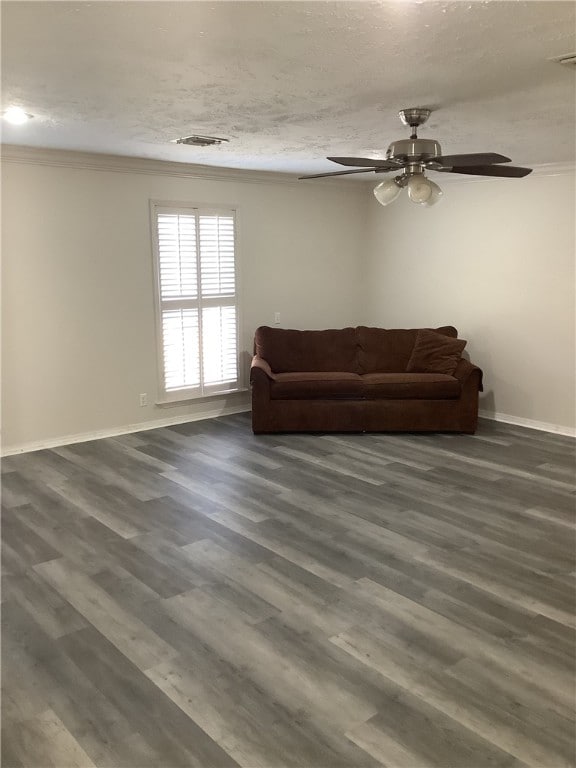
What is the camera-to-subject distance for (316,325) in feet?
23.7

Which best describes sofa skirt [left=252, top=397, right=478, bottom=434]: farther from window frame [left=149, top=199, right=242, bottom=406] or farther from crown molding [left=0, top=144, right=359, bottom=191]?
crown molding [left=0, top=144, right=359, bottom=191]

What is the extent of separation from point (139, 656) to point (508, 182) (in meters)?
5.28

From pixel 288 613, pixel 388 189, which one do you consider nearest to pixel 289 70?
pixel 388 189

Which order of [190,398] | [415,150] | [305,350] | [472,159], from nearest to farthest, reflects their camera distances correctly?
[472,159] < [415,150] < [190,398] < [305,350]

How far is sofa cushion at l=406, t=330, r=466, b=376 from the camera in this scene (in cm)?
602

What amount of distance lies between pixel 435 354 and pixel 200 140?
9.73 feet

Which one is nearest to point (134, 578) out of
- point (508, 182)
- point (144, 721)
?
point (144, 721)

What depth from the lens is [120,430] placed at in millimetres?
5820

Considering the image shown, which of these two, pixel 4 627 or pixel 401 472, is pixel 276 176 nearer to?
pixel 401 472

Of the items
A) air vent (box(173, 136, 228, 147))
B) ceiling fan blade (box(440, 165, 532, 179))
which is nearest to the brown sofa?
air vent (box(173, 136, 228, 147))

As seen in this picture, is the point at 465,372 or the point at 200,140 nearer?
the point at 200,140

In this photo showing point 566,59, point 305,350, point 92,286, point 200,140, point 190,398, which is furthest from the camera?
point 305,350

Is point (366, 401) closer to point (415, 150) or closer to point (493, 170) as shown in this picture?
point (493, 170)

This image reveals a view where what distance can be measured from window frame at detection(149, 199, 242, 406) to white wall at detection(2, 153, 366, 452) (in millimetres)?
54
